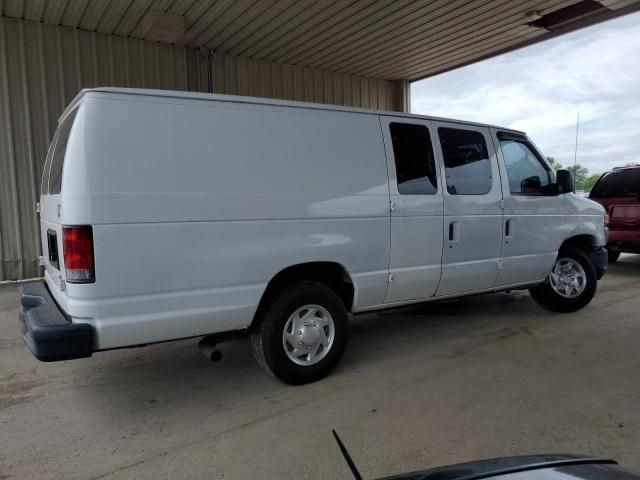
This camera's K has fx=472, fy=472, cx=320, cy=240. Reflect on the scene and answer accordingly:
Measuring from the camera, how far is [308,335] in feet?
12.4

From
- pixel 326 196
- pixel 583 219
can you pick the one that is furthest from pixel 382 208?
pixel 583 219

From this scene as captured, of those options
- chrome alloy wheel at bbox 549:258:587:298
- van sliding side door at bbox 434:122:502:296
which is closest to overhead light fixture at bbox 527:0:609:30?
chrome alloy wheel at bbox 549:258:587:298

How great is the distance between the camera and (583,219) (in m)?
5.81

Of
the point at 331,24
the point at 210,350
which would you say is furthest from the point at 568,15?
the point at 210,350

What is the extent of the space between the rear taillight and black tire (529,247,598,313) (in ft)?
16.6

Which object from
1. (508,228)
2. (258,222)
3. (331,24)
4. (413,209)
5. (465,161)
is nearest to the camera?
(258,222)

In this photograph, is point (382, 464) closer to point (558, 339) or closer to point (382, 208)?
point (382, 208)

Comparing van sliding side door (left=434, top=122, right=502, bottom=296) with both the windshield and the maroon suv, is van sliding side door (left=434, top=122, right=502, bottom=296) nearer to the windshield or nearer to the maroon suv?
the maroon suv

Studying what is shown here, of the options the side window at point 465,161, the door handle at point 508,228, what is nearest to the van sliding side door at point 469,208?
the side window at point 465,161

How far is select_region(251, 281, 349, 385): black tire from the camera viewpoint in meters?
3.61

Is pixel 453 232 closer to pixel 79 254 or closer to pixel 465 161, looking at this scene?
pixel 465 161

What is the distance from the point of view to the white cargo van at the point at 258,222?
9.75ft

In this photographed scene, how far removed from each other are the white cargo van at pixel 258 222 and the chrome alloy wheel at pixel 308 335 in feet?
0.04

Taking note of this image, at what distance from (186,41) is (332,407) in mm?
7925
